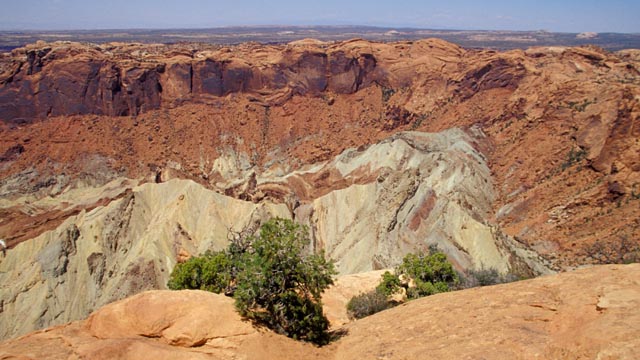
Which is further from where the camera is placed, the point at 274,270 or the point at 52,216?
the point at 52,216

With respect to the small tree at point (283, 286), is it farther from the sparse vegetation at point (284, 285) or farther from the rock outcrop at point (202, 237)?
the rock outcrop at point (202, 237)

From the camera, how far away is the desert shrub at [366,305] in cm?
2308

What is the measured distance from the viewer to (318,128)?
3268 inches

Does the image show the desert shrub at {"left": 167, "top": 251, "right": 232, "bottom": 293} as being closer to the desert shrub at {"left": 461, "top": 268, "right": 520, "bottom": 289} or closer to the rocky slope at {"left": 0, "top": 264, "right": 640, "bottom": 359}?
the rocky slope at {"left": 0, "top": 264, "right": 640, "bottom": 359}

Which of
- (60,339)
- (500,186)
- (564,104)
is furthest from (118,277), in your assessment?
(564,104)

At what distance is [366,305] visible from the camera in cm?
2320

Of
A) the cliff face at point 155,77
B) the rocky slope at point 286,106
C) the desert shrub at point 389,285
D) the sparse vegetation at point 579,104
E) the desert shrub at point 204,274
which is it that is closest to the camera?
the desert shrub at point 204,274

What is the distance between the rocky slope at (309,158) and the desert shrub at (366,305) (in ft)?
44.7

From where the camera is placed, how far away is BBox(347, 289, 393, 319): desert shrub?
908 inches

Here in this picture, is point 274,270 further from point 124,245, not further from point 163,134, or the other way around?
point 163,134

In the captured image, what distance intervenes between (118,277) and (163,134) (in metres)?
44.8

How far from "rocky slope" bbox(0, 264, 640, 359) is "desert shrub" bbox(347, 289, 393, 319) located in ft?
16.5

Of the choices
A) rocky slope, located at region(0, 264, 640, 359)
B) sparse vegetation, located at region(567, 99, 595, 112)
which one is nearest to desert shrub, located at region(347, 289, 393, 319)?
rocky slope, located at region(0, 264, 640, 359)

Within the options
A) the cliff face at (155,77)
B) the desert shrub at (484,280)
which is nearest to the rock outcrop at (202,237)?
the desert shrub at (484,280)
